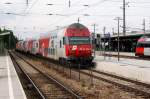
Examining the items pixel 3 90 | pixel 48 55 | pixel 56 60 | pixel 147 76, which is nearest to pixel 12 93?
pixel 3 90

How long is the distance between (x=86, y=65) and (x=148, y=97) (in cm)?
2076

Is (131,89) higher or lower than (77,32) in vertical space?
lower

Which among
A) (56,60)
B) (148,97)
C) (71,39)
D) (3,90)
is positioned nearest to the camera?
(148,97)

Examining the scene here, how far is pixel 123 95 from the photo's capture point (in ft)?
60.7

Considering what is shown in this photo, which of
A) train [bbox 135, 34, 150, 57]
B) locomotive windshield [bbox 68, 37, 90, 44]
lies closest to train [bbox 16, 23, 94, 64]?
locomotive windshield [bbox 68, 37, 90, 44]

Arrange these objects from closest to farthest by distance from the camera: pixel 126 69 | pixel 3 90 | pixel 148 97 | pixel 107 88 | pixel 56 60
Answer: pixel 148 97, pixel 3 90, pixel 107 88, pixel 126 69, pixel 56 60

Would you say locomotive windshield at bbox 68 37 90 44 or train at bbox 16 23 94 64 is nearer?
train at bbox 16 23 94 64

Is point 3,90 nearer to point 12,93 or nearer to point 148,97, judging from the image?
point 12,93

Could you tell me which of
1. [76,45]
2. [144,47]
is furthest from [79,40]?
[144,47]

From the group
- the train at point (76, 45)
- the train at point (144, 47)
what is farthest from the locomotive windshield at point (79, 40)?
the train at point (144, 47)

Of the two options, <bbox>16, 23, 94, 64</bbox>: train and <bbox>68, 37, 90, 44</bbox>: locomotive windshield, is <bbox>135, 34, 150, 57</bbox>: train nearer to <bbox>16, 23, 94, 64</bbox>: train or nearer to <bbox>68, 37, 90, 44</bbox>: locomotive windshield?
<bbox>16, 23, 94, 64</bbox>: train

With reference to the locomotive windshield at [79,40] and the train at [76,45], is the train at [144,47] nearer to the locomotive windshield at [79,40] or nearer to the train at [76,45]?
the train at [76,45]

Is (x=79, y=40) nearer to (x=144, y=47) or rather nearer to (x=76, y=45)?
(x=76, y=45)

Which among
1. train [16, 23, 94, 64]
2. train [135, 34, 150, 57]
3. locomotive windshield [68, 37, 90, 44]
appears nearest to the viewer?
train [16, 23, 94, 64]
